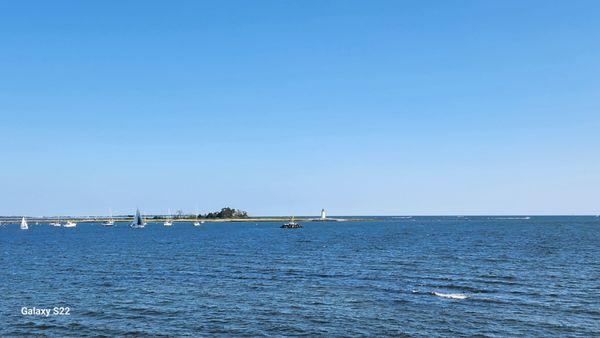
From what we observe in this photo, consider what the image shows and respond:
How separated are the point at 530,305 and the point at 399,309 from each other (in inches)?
501

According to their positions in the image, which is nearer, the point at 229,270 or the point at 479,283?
the point at 479,283

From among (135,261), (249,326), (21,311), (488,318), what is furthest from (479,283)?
(135,261)

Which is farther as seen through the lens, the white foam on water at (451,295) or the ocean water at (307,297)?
the white foam on water at (451,295)

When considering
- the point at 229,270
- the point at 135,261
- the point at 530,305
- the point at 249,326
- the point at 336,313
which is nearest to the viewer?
the point at 249,326

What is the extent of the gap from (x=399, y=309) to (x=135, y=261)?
54341mm

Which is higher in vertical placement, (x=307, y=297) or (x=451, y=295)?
(x=307, y=297)

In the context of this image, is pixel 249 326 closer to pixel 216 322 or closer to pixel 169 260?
pixel 216 322

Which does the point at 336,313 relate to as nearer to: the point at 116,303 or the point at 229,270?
the point at 116,303

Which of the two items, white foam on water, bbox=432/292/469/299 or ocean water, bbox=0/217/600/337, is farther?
white foam on water, bbox=432/292/469/299

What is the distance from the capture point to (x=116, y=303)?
4600 cm

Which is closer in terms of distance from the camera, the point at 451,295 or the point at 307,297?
the point at 307,297

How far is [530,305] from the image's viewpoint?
45062 mm

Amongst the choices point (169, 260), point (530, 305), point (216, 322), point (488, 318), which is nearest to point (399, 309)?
point (488, 318)

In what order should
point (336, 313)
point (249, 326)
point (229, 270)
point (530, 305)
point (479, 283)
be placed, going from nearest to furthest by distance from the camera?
point (249, 326) → point (336, 313) → point (530, 305) → point (479, 283) → point (229, 270)
